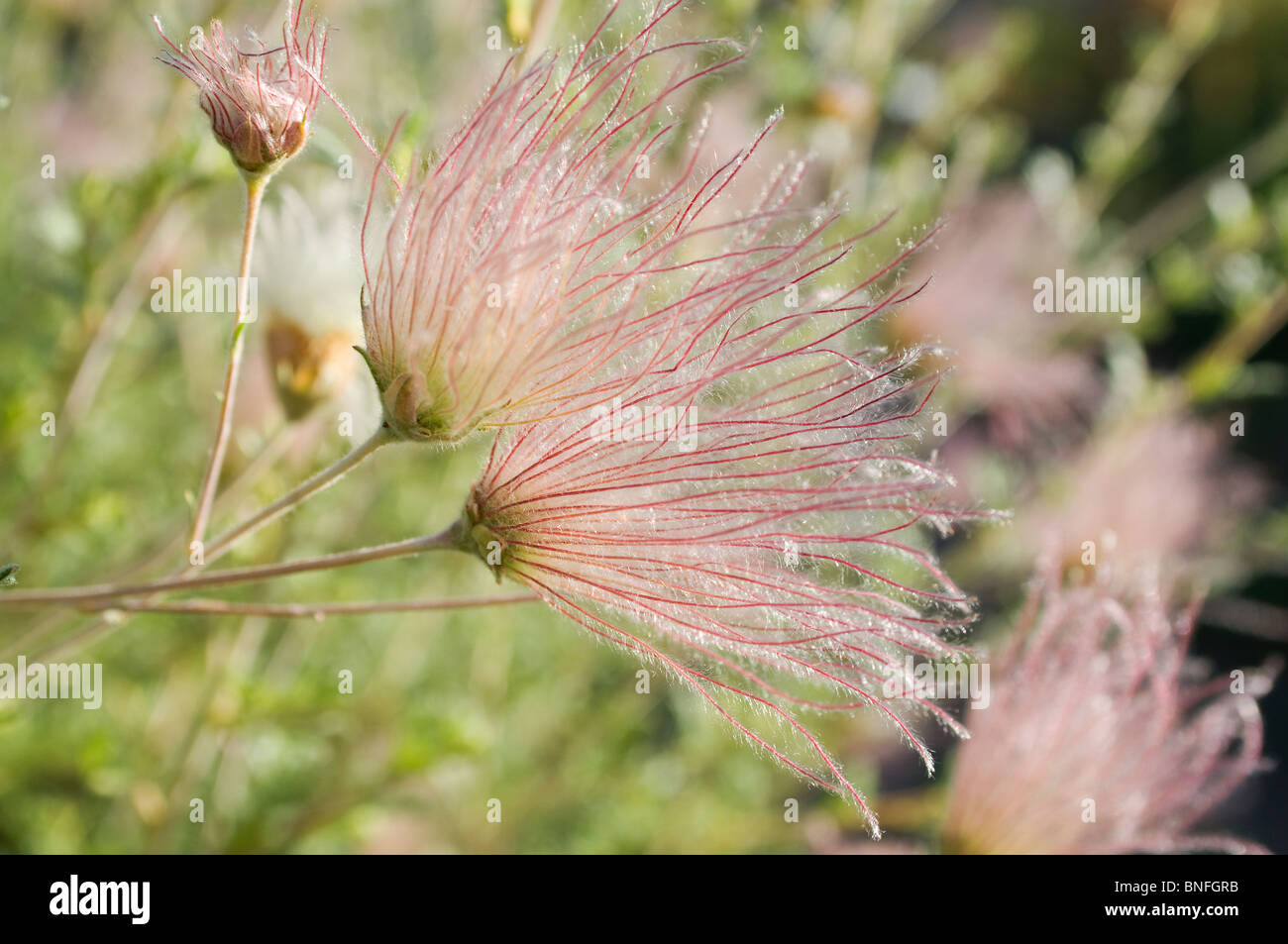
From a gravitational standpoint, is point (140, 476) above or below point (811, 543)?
above

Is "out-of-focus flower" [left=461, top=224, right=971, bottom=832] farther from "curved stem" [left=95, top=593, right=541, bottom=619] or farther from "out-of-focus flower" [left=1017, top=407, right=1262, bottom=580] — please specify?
"out-of-focus flower" [left=1017, top=407, right=1262, bottom=580]

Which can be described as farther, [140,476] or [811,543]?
[140,476]

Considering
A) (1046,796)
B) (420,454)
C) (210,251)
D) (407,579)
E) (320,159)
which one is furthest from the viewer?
(407,579)

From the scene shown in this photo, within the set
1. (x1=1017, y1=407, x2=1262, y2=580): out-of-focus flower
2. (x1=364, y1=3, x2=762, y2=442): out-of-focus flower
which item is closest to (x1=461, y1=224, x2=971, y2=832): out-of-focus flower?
(x1=364, y1=3, x2=762, y2=442): out-of-focus flower

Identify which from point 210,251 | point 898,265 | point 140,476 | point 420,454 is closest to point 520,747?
point 420,454

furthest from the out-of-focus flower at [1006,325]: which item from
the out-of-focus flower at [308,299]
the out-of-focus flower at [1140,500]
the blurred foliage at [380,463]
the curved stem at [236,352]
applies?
the curved stem at [236,352]

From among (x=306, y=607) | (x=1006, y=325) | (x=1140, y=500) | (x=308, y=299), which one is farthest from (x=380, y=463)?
(x=1140, y=500)

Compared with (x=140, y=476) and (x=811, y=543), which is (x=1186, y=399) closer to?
(x=811, y=543)

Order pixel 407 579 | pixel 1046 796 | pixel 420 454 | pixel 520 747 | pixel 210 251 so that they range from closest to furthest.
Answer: pixel 1046 796, pixel 210 251, pixel 420 454, pixel 407 579, pixel 520 747
